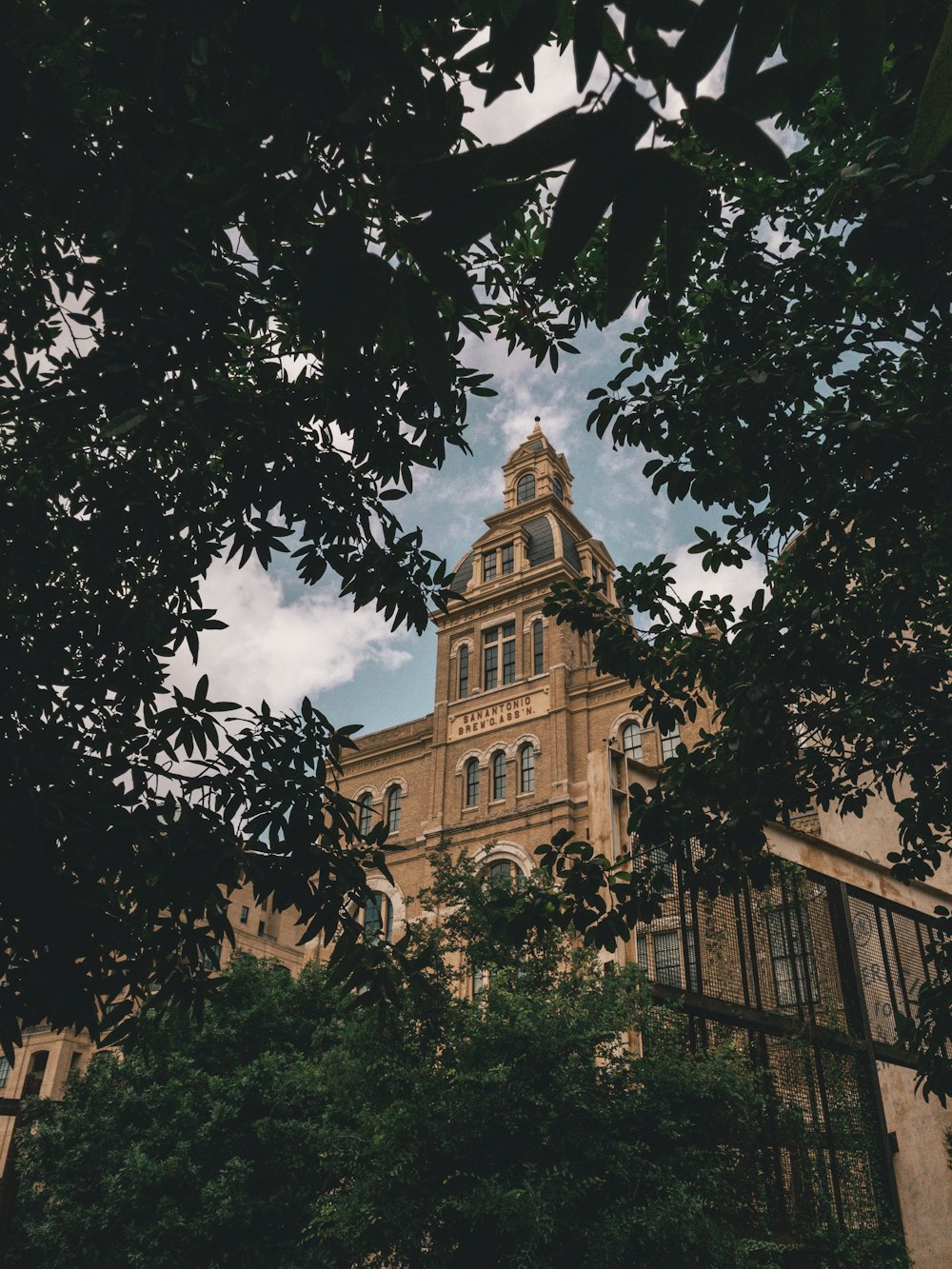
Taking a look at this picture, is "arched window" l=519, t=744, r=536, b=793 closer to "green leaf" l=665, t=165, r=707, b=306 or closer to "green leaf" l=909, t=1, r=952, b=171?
"green leaf" l=665, t=165, r=707, b=306

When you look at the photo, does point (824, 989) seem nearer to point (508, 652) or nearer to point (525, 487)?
point (508, 652)

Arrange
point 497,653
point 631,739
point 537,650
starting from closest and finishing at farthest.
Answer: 1. point 631,739
2. point 537,650
3. point 497,653

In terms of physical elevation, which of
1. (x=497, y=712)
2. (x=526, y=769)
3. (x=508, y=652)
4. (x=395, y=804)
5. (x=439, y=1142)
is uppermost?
(x=508, y=652)

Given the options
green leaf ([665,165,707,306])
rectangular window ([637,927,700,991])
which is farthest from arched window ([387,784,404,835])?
green leaf ([665,165,707,306])

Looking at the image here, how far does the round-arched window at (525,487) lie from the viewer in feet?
111

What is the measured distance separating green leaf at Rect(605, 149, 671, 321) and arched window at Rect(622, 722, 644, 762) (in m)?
24.5

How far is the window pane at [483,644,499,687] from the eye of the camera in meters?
29.6

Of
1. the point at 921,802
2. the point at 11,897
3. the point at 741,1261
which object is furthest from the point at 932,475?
the point at 741,1261

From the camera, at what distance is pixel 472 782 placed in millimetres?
28312

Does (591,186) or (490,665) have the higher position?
(490,665)

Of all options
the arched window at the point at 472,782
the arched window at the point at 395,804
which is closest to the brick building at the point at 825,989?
the arched window at the point at 472,782

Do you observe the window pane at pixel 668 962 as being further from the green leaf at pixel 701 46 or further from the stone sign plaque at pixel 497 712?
the stone sign plaque at pixel 497 712

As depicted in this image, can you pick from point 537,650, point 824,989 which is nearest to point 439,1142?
point 824,989

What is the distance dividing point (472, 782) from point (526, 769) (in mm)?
2165
